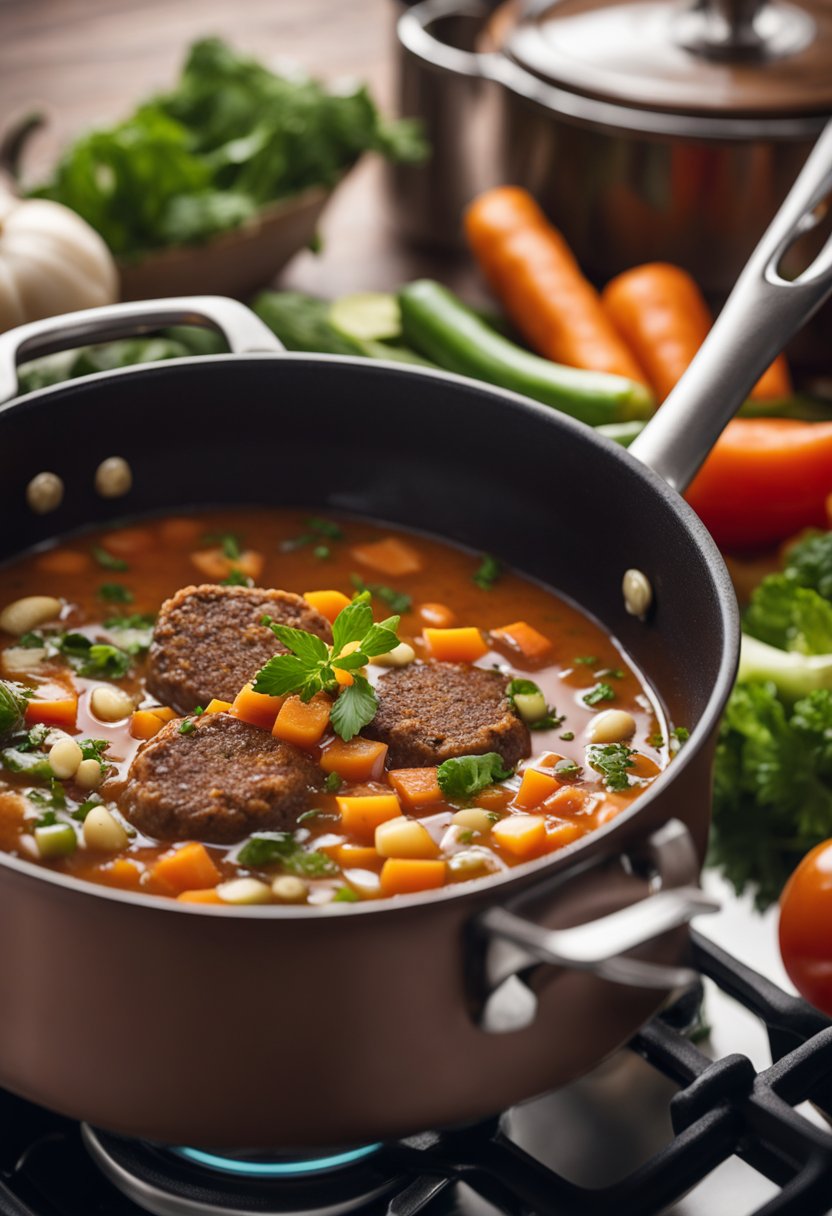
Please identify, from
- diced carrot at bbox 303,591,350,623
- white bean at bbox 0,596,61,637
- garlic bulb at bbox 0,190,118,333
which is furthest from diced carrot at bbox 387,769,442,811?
garlic bulb at bbox 0,190,118,333

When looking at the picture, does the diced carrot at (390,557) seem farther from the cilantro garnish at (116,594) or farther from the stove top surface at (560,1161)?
the stove top surface at (560,1161)

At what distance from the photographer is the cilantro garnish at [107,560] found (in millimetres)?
2133

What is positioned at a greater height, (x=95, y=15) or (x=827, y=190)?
(x=827, y=190)

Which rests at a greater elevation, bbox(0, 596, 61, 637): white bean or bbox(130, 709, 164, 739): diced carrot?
bbox(130, 709, 164, 739): diced carrot

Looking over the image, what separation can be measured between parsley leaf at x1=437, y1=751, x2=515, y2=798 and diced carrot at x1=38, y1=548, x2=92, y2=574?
2.23ft

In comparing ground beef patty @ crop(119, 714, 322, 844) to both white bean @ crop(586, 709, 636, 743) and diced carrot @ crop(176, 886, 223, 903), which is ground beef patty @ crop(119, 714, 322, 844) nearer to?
diced carrot @ crop(176, 886, 223, 903)

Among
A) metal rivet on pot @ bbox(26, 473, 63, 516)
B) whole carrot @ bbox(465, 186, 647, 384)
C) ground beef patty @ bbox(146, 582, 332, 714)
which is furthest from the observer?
whole carrot @ bbox(465, 186, 647, 384)

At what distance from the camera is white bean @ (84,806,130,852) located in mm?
1595

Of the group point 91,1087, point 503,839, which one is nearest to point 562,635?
point 503,839

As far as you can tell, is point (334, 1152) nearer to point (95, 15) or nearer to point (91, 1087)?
point (91, 1087)

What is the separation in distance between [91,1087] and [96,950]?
155 mm

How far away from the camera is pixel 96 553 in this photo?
216 cm

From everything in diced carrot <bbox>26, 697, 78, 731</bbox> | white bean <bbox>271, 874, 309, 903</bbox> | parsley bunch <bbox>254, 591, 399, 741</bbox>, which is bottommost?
diced carrot <bbox>26, 697, 78, 731</bbox>

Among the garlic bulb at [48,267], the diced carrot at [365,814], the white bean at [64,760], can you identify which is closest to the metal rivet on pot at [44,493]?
the white bean at [64,760]
